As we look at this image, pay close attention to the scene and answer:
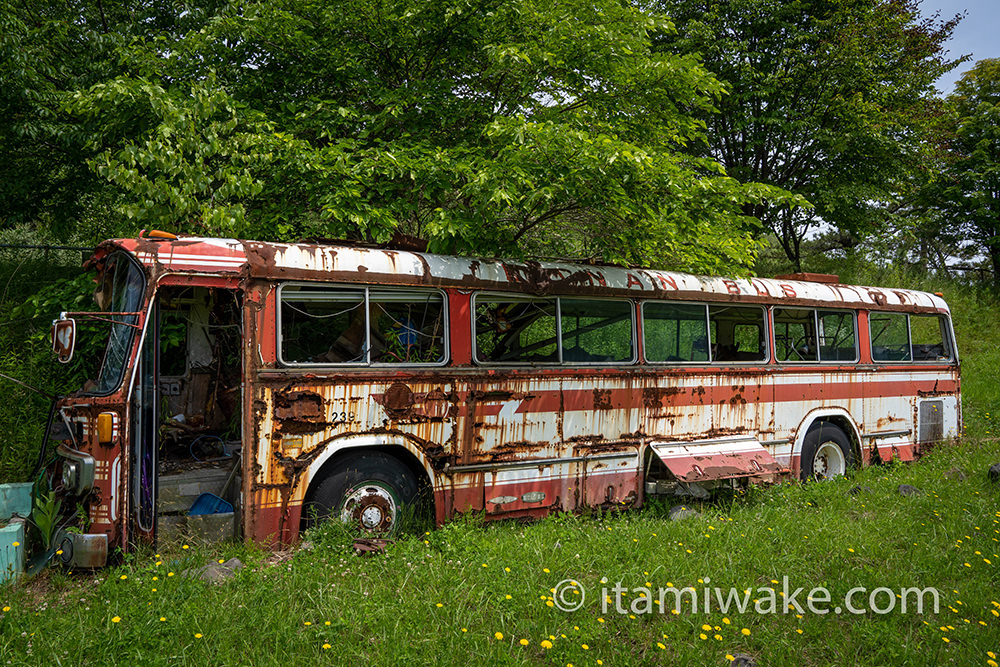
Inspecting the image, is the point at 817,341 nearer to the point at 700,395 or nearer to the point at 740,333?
the point at 740,333

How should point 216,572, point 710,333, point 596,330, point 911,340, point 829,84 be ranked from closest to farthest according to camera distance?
point 216,572 → point 596,330 → point 710,333 → point 911,340 → point 829,84

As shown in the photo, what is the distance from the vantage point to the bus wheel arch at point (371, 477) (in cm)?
533

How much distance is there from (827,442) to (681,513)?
307 cm

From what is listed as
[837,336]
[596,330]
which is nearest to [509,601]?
[596,330]

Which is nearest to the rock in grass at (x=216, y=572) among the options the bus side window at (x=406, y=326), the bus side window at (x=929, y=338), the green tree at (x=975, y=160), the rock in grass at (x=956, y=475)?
the bus side window at (x=406, y=326)

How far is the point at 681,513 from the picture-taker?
6.85 meters

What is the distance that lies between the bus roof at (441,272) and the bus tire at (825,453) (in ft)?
5.48

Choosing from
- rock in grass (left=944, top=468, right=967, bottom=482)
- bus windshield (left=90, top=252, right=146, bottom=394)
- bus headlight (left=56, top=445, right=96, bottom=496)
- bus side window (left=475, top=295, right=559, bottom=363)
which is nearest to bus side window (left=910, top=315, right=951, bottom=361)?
rock in grass (left=944, top=468, right=967, bottom=482)

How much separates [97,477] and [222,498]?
1181mm

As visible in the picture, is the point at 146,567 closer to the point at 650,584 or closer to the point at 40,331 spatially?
the point at 650,584

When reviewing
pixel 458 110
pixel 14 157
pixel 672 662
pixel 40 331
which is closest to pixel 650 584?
pixel 672 662

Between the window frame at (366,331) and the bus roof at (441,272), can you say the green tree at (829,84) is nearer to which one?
the bus roof at (441,272)

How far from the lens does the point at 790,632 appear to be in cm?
435

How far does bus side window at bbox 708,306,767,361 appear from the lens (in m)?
7.94
